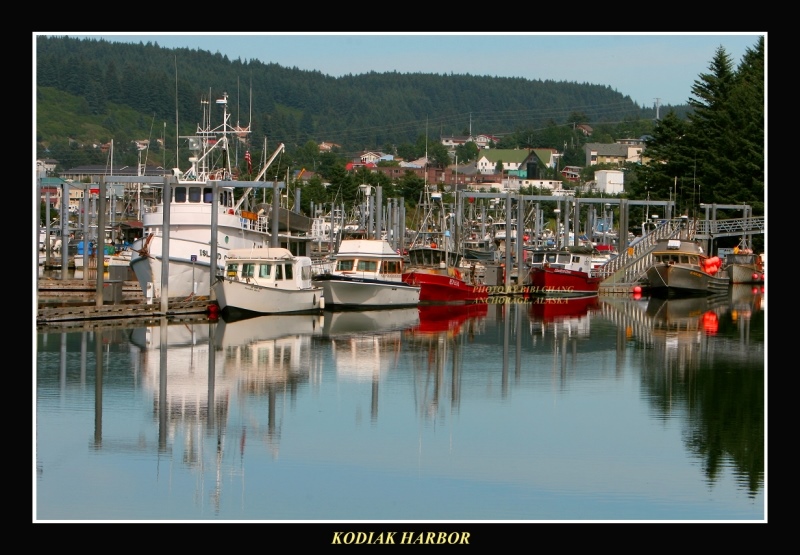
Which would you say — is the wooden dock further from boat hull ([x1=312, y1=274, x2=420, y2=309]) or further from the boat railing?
the boat railing

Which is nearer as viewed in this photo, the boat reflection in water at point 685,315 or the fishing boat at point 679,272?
the boat reflection in water at point 685,315

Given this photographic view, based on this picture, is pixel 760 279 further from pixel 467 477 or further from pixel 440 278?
pixel 467 477

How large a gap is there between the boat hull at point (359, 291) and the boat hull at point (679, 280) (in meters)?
17.5

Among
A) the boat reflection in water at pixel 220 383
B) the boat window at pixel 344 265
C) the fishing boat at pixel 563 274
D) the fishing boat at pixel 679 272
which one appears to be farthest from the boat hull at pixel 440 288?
the fishing boat at pixel 679 272

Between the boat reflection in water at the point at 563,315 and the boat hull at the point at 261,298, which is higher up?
the boat hull at the point at 261,298

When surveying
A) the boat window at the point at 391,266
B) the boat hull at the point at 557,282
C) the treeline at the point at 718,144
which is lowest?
the boat hull at the point at 557,282

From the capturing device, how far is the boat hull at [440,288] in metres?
57.4

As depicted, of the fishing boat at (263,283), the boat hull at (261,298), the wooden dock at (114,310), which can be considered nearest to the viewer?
the wooden dock at (114,310)

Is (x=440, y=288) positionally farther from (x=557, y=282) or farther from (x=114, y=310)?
(x=114, y=310)

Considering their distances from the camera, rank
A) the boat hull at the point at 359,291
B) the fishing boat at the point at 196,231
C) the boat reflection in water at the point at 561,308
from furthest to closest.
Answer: the boat reflection in water at the point at 561,308 → the boat hull at the point at 359,291 → the fishing boat at the point at 196,231

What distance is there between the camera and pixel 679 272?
218ft

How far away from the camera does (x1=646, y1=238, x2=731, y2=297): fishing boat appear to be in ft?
218

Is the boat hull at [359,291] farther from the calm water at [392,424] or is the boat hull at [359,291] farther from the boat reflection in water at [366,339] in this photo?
the calm water at [392,424]

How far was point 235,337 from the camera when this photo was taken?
4138 cm
